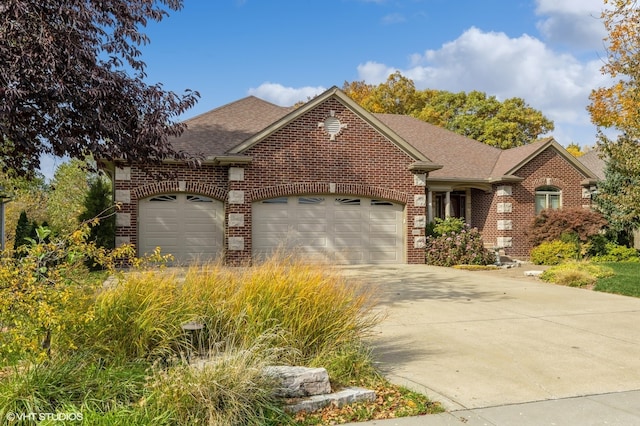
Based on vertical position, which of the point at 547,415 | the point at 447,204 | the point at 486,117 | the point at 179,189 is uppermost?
the point at 486,117

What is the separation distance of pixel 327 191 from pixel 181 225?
4954mm

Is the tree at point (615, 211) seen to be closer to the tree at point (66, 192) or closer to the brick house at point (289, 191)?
Result: the brick house at point (289, 191)

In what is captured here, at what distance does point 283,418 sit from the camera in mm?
4336

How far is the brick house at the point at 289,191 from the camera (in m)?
17.3

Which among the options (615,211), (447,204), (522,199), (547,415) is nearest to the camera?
(547,415)

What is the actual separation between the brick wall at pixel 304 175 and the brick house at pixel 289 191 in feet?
0.11

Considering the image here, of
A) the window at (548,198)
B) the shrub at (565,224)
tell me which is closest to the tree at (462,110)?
the window at (548,198)

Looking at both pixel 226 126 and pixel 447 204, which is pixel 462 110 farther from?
pixel 226 126

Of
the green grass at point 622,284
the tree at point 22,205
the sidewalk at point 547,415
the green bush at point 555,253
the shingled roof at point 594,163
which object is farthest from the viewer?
the shingled roof at point 594,163

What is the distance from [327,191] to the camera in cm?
1816

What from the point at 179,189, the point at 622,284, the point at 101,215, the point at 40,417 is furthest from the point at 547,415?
the point at 101,215

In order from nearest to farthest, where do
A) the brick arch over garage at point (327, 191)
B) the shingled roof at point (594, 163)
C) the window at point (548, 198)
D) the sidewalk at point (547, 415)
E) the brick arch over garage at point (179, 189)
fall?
the sidewalk at point (547, 415) → the brick arch over garage at point (179, 189) → the brick arch over garage at point (327, 191) → the window at point (548, 198) → the shingled roof at point (594, 163)

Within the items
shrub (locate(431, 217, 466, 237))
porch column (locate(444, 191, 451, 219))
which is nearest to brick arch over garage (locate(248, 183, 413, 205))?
shrub (locate(431, 217, 466, 237))

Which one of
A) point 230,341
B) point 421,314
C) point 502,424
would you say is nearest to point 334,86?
point 421,314
